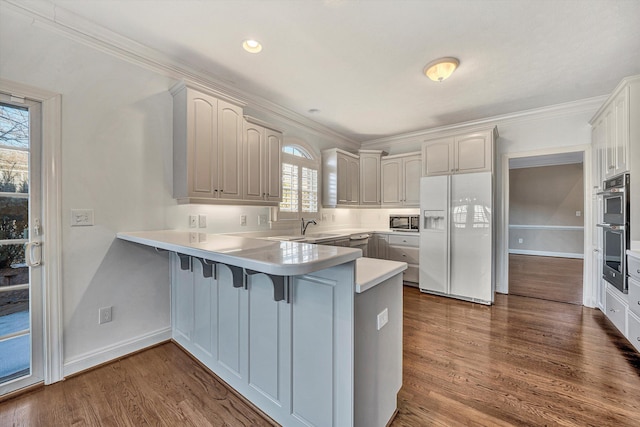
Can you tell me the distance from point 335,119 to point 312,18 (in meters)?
2.11

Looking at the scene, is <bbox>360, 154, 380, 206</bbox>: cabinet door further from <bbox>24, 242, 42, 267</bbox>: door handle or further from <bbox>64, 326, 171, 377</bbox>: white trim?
<bbox>24, 242, 42, 267</bbox>: door handle

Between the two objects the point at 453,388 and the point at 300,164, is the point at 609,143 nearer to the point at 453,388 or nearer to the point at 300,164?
the point at 453,388

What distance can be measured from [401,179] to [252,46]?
10.5ft

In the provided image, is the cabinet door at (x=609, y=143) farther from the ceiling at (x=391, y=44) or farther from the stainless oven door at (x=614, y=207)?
the ceiling at (x=391, y=44)

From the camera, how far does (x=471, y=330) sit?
2727mm

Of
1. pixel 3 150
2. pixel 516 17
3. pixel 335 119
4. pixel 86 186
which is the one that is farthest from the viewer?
pixel 335 119

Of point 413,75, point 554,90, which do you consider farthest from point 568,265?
point 413,75

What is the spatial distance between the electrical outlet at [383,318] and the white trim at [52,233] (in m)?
2.26

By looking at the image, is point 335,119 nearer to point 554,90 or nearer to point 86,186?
point 554,90

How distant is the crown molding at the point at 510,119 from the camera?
132 inches

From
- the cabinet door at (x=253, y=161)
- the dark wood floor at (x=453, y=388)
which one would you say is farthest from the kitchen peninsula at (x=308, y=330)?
the cabinet door at (x=253, y=161)

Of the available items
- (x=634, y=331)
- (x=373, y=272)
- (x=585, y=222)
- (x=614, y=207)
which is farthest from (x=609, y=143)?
(x=373, y=272)

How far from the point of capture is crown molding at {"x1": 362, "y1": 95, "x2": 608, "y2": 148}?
3.36 metres

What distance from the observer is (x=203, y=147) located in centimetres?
241
